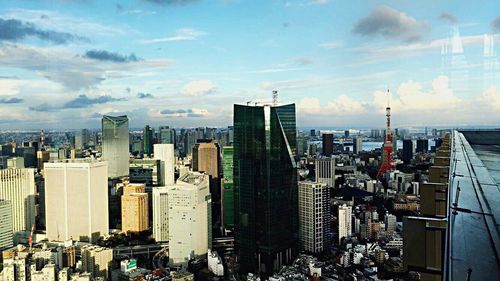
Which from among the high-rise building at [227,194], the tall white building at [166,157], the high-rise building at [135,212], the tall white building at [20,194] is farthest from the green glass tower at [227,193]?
the tall white building at [20,194]

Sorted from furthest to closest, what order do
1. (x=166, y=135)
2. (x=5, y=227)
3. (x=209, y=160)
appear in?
(x=166, y=135)
(x=209, y=160)
(x=5, y=227)

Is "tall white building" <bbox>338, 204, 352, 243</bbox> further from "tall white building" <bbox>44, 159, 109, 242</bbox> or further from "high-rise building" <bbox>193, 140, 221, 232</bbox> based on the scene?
"tall white building" <bbox>44, 159, 109, 242</bbox>

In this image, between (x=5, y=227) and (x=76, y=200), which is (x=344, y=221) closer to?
(x=76, y=200)

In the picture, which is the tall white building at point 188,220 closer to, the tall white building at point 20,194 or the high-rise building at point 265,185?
the high-rise building at point 265,185

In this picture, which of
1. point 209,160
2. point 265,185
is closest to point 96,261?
point 265,185

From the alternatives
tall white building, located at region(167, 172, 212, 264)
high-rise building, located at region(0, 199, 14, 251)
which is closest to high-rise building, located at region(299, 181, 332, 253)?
tall white building, located at region(167, 172, 212, 264)

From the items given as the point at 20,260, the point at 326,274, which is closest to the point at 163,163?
the point at 20,260
